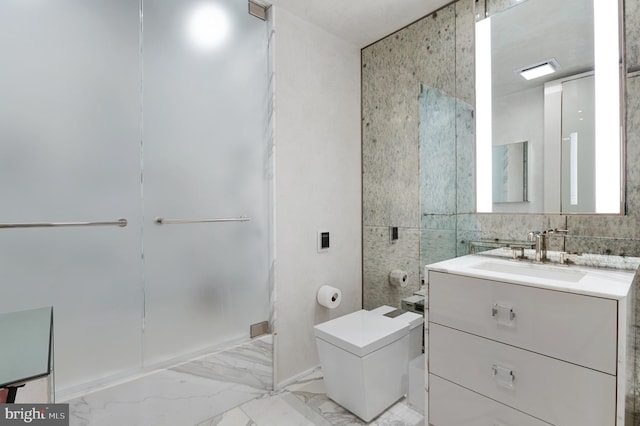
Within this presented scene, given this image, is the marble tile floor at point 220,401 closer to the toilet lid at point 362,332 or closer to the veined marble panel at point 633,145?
the toilet lid at point 362,332

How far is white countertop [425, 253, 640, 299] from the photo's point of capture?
105cm

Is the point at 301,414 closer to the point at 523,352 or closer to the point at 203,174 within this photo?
the point at 523,352

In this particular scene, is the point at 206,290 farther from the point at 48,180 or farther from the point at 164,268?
the point at 48,180

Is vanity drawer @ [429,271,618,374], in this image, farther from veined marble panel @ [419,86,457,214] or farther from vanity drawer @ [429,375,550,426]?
veined marble panel @ [419,86,457,214]

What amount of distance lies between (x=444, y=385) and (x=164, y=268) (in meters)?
1.38

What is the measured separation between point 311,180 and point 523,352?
144cm

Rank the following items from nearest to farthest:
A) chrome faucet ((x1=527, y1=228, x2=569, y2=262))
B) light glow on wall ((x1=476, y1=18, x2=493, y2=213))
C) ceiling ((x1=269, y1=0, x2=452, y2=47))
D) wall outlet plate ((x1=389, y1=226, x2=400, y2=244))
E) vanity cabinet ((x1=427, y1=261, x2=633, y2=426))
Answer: vanity cabinet ((x1=427, y1=261, x2=633, y2=426)), chrome faucet ((x1=527, y1=228, x2=569, y2=262)), light glow on wall ((x1=476, y1=18, x2=493, y2=213)), ceiling ((x1=269, y1=0, x2=452, y2=47)), wall outlet plate ((x1=389, y1=226, x2=400, y2=244))

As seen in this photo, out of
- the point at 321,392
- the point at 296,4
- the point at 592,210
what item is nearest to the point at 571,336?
the point at 592,210

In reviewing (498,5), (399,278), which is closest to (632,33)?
(498,5)

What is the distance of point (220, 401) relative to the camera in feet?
5.52

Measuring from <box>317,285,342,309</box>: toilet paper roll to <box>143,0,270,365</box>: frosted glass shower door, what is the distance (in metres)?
0.36

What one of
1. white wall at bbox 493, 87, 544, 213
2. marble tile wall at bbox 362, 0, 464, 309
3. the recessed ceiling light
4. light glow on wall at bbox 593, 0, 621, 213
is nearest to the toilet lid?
marble tile wall at bbox 362, 0, 464, 309

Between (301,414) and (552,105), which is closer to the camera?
(552,105)

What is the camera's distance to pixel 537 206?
61.0 inches
